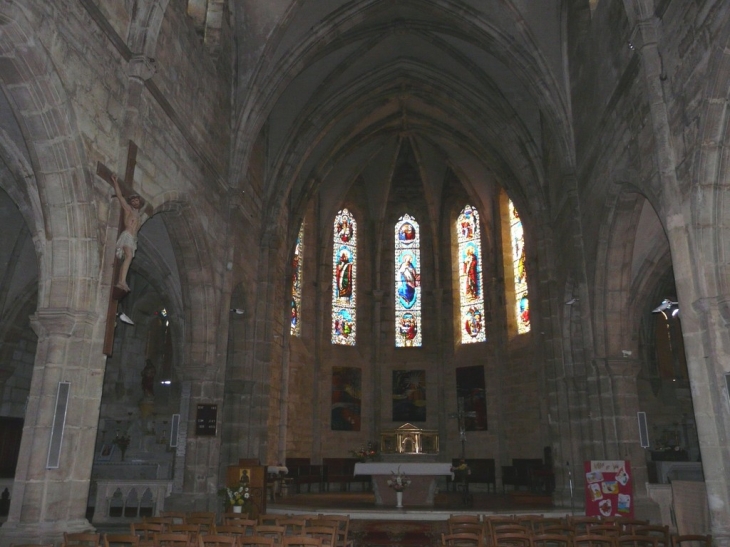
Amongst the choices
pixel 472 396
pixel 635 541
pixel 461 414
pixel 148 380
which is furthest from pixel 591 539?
pixel 472 396

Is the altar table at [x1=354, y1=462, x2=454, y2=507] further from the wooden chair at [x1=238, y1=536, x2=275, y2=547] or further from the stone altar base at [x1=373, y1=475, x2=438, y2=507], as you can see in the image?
the wooden chair at [x1=238, y1=536, x2=275, y2=547]

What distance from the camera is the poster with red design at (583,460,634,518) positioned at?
10047 mm

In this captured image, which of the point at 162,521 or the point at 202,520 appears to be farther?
the point at 202,520

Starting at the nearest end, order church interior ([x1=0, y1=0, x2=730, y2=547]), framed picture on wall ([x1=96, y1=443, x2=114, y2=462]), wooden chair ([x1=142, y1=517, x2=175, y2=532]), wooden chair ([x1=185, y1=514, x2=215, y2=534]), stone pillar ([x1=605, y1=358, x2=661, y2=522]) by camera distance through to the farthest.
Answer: wooden chair ([x1=142, y1=517, x2=175, y2=532]) < wooden chair ([x1=185, y1=514, x2=215, y2=534]) < church interior ([x1=0, y1=0, x2=730, y2=547]) < stone pillar ([x1=605, y1=358, x2=661, y2=522]) < framed picture on wall ([x1=96, y1=443, x2=114, y2=462])

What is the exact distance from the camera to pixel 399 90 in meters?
20.8

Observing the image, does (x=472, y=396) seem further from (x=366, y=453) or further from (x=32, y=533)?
(x=32, y=533)

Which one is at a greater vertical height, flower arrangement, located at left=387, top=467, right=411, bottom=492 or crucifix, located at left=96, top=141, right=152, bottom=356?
crucifix, located at left=96, top=141, right=152, bottom=356

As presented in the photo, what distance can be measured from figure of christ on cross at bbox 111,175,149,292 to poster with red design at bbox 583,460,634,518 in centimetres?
787

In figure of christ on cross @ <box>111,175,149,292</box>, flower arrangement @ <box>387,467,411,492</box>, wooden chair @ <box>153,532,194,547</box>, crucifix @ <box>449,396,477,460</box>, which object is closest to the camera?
wooden chair @ <box>153,532,194,547</box>

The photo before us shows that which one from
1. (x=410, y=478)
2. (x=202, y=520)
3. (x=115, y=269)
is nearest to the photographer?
(x=202, y=520)

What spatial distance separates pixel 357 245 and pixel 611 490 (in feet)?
56.2

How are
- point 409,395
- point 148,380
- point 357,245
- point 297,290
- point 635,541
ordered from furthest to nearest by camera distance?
point 357,245
point 409,395
point 297,290
point 148,380
point 635,541

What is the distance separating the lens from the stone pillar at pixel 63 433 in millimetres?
7715

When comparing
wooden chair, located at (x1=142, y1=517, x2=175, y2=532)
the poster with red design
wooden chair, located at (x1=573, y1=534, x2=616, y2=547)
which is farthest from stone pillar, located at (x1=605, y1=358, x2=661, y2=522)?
wooden chair, located at (x1=142, y1=517, x2=175, y2=532)
